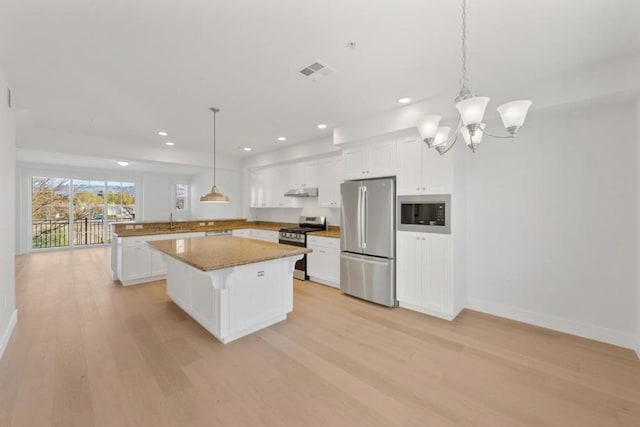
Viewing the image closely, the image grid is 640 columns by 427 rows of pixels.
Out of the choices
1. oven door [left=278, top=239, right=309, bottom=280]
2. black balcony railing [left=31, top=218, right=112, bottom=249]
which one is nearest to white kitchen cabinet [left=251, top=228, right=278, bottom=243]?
oven door [left=278, top=239, right=309, bottom=280]

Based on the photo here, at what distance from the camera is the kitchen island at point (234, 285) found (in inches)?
104

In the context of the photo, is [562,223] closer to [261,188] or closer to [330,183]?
[330,183]

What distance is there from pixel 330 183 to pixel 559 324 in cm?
363

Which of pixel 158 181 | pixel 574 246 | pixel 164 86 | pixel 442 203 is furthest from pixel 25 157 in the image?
pixel 574 246

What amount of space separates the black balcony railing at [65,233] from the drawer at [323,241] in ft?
25.5

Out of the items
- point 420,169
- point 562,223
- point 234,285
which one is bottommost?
point 234,285

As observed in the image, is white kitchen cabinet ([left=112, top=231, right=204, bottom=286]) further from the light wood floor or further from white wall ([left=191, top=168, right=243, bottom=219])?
white wall ([left=191, top=168, right=243, bottom=219])

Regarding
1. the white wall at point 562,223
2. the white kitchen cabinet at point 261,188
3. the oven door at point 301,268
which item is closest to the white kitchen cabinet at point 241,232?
the white kitchen cabinet at point 261,188

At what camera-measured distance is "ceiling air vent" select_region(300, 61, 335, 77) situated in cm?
244

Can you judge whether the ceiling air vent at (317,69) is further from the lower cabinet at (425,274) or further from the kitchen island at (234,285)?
the lower cabinet at (425,274)

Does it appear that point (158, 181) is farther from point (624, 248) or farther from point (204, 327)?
point (624, 248)

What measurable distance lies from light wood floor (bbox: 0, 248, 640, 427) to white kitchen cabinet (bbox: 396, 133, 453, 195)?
5.32 ft

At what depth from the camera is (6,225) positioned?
2672 mm

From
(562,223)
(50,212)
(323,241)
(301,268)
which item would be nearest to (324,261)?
(323,241)
